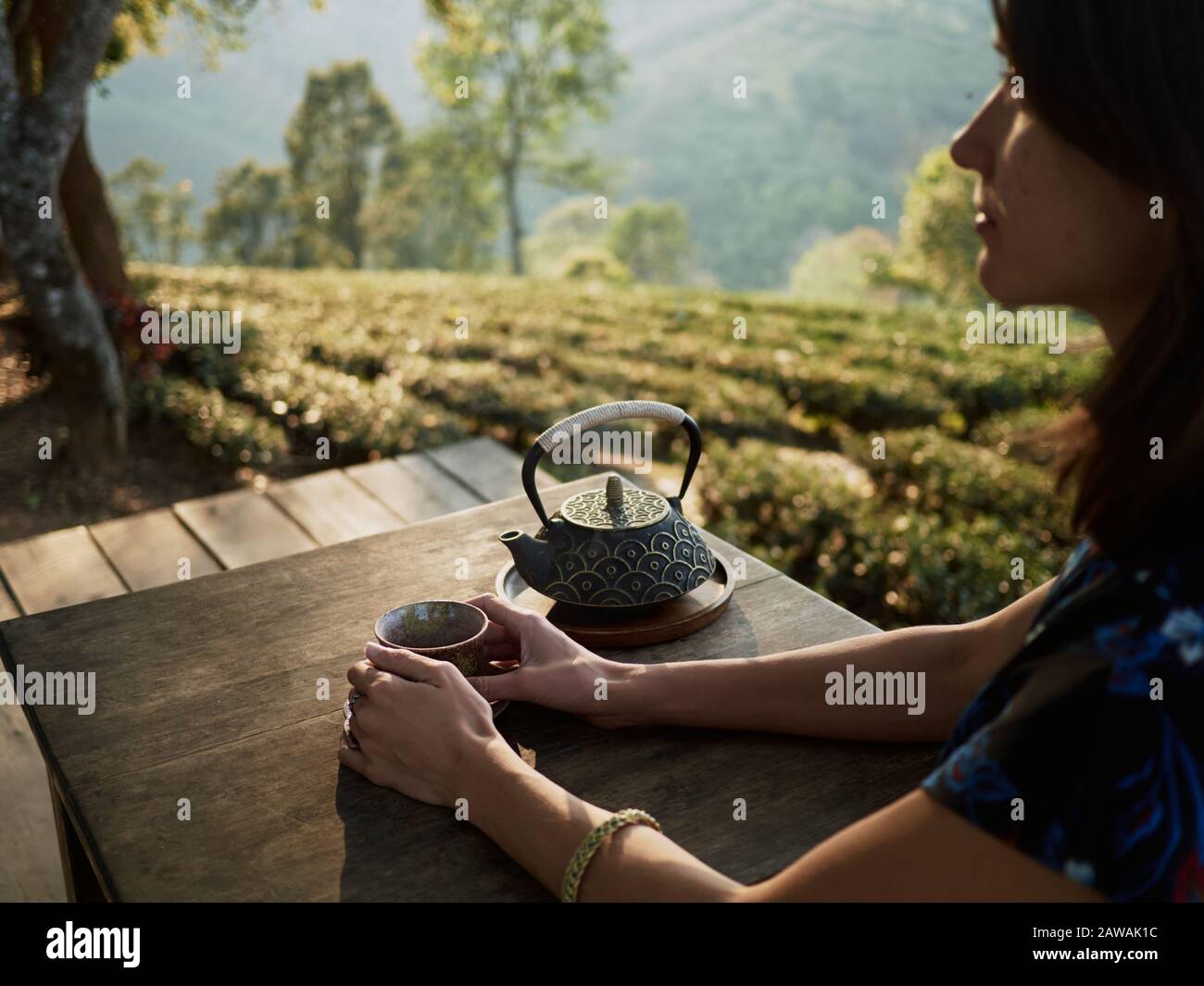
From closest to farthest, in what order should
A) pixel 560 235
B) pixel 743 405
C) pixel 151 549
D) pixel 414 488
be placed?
pixel 151 549, pixel 414 488, pixel 743 405, pixel 560 235

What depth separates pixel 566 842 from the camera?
111 centimetres

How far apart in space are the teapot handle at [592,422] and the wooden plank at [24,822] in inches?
58.2

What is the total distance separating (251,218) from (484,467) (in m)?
26.2

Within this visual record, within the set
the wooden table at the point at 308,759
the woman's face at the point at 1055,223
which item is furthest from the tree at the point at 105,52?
the woman's face at the point at 1055,223

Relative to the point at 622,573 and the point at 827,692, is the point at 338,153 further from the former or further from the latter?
the point at 827,692

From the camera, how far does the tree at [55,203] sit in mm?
4082

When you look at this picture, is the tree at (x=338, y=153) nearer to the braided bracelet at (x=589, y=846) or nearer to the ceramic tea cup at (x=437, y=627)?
the ceramic tea cup at (x=437, y=627)

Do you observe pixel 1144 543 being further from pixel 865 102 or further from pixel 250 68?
pixel 250 68

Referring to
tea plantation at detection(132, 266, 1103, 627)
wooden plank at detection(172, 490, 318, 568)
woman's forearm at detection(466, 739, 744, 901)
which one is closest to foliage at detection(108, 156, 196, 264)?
tea plantation at detection(132, 266, 1103, 627)

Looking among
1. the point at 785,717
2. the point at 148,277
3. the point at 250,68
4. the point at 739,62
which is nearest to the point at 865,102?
the point at 739,62

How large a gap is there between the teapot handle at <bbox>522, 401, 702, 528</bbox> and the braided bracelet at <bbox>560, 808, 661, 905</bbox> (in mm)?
570

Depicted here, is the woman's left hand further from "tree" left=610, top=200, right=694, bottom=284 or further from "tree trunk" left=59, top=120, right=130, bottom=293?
"tree" left=610, top=200, right=694, bottom=284

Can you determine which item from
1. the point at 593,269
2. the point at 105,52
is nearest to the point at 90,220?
the point at 105,52
